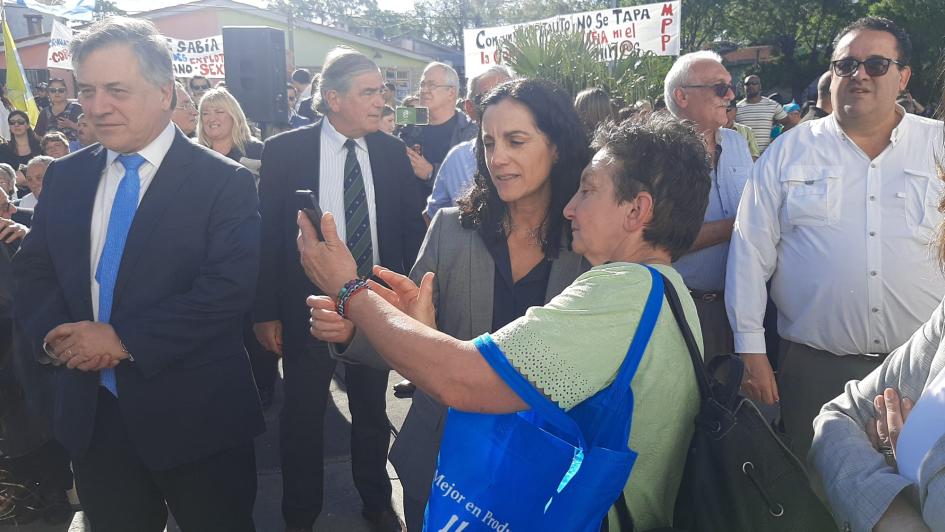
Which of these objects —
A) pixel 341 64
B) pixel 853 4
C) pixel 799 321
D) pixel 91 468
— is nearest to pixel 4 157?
→ pixel 341 64

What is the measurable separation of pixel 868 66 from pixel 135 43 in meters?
2.66

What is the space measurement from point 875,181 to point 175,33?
32.1m

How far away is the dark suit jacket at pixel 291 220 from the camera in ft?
10.6

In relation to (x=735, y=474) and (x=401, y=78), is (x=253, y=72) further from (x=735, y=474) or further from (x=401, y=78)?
(x=401, y=78)

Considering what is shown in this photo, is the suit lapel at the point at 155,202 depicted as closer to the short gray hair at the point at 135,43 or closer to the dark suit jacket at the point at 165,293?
the dark suit jacket at the point at 165,293

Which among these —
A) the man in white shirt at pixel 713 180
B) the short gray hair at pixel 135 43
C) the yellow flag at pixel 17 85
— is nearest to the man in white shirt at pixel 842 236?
the man in white shirt at pixel 713 180

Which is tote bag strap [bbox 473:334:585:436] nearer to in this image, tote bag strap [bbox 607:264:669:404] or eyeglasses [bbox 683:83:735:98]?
tote bag strap [bbox 607:264:669:404]

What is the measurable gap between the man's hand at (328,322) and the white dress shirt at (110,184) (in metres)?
0.93

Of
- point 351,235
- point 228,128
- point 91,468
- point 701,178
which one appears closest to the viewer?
point 701,178

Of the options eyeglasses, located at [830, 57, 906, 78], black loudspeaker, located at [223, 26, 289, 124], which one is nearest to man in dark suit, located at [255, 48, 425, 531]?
eyeglasses, located at [830, 57, 906, 78]

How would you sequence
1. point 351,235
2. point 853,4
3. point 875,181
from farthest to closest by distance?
point 853,4
point 351,235
point 875,181

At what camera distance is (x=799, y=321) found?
271cm

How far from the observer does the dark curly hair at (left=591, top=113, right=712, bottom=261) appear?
1.57 meters

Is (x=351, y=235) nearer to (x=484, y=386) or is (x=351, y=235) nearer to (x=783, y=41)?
(x=484, y=386)
